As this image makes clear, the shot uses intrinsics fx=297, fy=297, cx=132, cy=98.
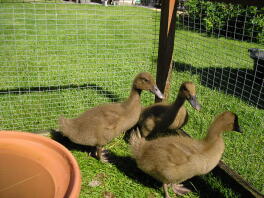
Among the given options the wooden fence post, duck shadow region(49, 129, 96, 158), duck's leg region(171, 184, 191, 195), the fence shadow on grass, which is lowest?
duck's leg region(171, 184, 191, 195)

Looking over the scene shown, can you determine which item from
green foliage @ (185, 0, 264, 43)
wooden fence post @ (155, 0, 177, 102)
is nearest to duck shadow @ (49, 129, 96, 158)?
wooden fence post @ (155, 0, 177, 102)

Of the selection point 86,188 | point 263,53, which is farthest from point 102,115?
point 263,53

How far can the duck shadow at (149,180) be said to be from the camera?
130 inches

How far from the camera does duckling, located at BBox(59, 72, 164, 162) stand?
3.53 meters

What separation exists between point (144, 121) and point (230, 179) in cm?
129

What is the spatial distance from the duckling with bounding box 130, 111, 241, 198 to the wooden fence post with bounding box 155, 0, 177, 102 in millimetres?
1263

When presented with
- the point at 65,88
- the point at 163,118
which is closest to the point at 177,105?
the point at 163,118

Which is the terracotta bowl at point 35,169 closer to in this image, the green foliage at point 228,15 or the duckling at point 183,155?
the duckling at point 183,155

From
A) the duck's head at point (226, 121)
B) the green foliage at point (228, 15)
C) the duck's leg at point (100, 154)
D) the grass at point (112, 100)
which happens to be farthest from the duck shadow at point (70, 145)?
the green foliage at point (228, 15)

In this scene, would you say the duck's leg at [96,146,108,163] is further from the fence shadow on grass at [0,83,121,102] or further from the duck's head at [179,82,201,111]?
the fence shadow on grass at [0,83,121,102]

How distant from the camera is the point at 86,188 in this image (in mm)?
3258

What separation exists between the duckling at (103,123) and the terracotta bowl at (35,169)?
929mm

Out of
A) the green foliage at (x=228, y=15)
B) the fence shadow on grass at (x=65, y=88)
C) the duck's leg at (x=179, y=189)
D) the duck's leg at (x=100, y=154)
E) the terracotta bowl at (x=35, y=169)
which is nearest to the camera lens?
the terracotta bowl at (x=35, y=169)

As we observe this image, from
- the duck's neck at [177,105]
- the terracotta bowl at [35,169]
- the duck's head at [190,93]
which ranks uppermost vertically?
the duck's head at [190,93]
